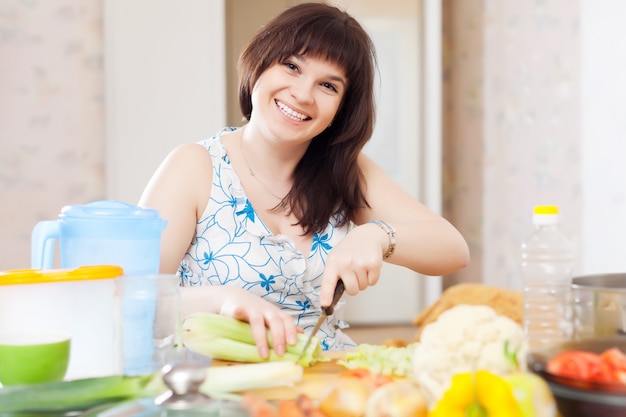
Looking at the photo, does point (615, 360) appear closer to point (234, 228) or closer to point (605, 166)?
point (234, 228)

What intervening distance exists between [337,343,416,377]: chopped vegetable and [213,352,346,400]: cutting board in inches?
0.8

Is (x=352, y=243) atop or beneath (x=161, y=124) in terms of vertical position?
beneath

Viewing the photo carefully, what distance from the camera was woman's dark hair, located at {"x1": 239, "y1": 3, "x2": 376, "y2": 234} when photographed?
4.94ft

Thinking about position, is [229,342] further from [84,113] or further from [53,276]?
[84,113]

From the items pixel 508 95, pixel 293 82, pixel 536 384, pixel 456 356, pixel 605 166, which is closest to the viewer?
pixel 536 384

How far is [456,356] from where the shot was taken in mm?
753

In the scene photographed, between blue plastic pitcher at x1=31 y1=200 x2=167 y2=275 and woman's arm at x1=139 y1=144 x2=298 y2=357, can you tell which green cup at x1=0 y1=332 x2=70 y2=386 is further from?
woman's arm at x1=139 y1=144 x2=298 y2=357

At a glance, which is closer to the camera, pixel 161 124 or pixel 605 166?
pixel 605 166

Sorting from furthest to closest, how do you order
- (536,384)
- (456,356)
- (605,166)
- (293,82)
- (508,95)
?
1. (508,95)
2. (605,166)
3. (293,82)
4. (456,356)
5. (536,384)

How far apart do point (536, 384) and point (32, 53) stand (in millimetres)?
3521

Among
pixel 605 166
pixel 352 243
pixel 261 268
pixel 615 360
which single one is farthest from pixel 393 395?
pixel 605 166

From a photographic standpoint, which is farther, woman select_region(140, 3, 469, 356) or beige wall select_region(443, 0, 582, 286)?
beige wall select_region(443, 0, 582, 286)

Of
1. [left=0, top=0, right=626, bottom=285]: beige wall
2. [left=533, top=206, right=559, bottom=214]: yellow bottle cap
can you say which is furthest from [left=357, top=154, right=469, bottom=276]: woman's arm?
[left=0, top=0, right=626, bottom=285]: beige wall

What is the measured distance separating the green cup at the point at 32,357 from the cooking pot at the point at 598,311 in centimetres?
58
